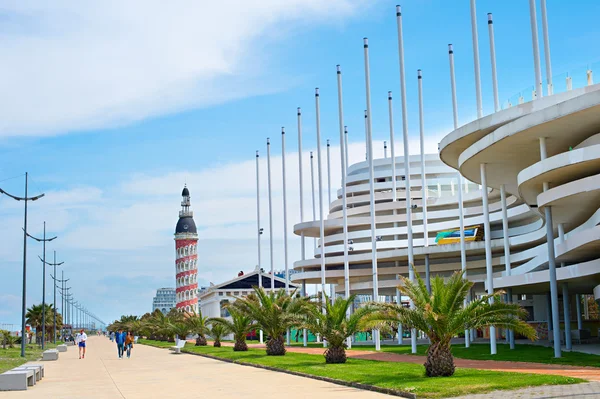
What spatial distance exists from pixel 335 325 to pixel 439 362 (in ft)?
28.4

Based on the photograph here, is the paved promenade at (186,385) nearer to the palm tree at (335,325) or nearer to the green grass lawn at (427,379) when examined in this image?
the green grass lawn at (427,379)

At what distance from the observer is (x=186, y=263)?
386ft

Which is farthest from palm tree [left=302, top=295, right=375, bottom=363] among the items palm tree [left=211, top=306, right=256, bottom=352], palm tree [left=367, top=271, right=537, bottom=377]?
palm tree [left=211, top=306, right=256, bottom=352]

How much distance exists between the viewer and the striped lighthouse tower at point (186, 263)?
384 feet

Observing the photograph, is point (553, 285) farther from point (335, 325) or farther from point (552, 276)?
A: point (335, 325)

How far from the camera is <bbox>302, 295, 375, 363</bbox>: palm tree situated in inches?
1130

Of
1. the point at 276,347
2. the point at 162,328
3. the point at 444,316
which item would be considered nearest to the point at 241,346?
the point at 276,347

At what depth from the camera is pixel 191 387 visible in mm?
21438

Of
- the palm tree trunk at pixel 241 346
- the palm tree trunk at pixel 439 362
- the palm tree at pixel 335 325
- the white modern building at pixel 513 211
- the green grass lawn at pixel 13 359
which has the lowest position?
the green grass lawn at pixel 13 359

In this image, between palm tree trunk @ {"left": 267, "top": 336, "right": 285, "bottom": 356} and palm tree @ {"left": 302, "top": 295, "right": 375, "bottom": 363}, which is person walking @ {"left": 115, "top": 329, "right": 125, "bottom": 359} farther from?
palm tree @ {"left": 302, "top": 295, "right": 375, "bottom": 363}

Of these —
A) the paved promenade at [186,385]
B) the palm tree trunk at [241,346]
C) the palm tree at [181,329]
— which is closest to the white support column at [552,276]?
the paved promenade at [186,385]

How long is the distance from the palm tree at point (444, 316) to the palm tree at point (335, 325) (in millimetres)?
6184

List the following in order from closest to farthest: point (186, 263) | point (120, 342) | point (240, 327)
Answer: point (240, 327) < point (120, 342) < point (186, 263)

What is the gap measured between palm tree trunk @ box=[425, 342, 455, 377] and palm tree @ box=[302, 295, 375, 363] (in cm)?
739
